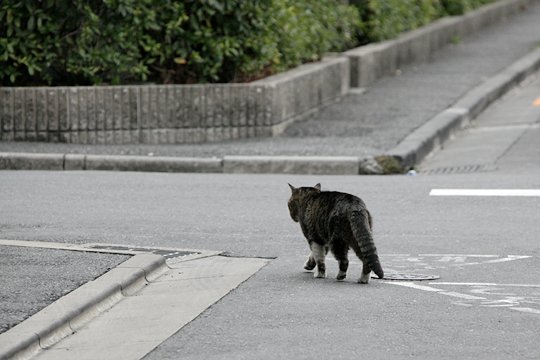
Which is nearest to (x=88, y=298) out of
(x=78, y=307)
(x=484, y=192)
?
(x=78, y=307)

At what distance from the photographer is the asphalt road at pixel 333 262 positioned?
706 cm

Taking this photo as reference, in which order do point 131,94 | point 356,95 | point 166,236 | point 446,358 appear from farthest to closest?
point 356,95 → point 131,94 → point 166,236 → point 446,358

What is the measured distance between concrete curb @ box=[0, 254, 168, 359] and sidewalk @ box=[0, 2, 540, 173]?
4.68 m

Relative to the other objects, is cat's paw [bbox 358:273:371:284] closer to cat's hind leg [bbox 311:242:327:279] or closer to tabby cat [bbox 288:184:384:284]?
tabby cat [bbox 288:184:384:284]

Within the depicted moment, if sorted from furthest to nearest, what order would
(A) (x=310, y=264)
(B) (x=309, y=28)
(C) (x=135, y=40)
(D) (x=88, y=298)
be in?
(B) (x=309, y=28)
(C) (x=135, y=40)
(A) (x=310, y=264)
(D) (x=88, y=298)

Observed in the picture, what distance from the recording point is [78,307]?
7652mm

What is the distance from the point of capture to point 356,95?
18.4m

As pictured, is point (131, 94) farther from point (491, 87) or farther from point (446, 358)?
point (446, 358)

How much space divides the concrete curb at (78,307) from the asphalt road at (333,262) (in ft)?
1.99

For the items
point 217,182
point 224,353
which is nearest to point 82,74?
point 217,182

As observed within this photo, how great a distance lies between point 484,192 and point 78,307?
5284 mm

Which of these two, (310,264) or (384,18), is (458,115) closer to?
(384,18)

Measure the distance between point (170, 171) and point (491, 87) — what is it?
692cm

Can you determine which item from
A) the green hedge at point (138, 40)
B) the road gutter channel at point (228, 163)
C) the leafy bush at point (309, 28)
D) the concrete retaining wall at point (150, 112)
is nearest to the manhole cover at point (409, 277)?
the road gutter channel at point (228, 163)
